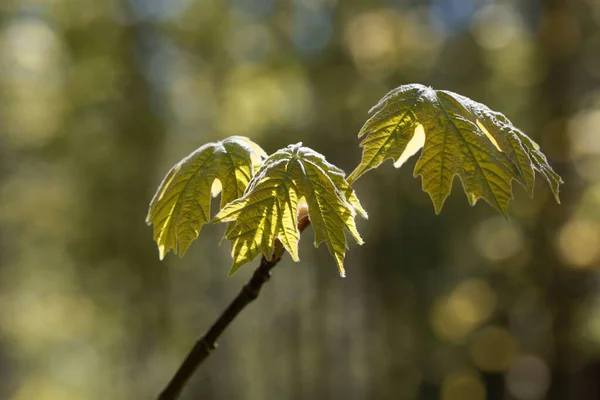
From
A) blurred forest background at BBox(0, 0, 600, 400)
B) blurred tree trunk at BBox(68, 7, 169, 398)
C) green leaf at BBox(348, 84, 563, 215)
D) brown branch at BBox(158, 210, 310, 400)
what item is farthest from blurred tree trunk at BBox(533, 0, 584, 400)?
blurred tree trunk at BBox(68, 7, 169, 398)

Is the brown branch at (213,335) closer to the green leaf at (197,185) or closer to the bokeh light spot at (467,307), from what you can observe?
the green leaf at (197,185)

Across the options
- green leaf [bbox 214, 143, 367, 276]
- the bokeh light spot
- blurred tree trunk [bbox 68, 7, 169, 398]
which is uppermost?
green leaf [bbox 214, 143, 367, 276]

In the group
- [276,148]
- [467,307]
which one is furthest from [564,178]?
[276,148]

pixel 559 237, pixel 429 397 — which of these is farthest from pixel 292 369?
pixel 559 237

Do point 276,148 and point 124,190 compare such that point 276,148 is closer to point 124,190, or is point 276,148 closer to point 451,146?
point 124,190

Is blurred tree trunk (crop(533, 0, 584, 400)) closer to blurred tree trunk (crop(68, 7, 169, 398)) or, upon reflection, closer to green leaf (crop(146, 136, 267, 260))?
green leaf (crop(146, 136, 267, 260))

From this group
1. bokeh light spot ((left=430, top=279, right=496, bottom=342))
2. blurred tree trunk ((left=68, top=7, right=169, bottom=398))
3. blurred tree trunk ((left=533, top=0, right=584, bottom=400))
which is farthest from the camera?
blurred tree trunk ((left=68, top=7, right=169, bottom=398))

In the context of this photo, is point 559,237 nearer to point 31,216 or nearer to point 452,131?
point 452,131

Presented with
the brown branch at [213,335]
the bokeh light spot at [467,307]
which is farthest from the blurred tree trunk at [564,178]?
the brown branch at [213,335]
